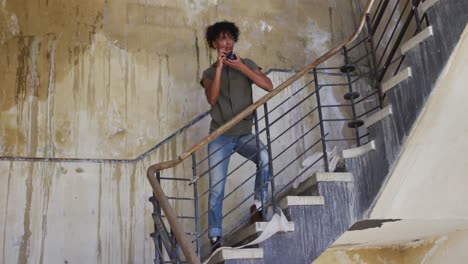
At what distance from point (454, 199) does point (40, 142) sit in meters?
3.62

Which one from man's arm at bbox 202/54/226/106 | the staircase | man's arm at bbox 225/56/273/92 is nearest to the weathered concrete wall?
man's arm at bbox 202/54/226/106

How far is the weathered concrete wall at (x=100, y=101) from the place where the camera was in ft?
16.7

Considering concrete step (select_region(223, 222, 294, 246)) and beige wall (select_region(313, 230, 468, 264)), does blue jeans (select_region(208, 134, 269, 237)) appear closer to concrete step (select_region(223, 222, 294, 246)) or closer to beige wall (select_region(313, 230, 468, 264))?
concrete step (select_region(223, 222, 294, 246))

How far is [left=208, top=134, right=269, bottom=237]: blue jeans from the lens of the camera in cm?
399

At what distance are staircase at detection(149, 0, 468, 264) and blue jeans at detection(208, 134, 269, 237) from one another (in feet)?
0.70

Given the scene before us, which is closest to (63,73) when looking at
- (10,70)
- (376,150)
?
(10,70)

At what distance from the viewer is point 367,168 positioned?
3.91m

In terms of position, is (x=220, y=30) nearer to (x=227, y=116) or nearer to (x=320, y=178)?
(x=227, y=116)

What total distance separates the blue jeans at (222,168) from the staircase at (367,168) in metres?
0.21

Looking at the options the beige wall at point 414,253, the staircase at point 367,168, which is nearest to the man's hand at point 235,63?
the staircase at point 367,168

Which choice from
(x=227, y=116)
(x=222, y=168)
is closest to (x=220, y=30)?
(x=227, y=116)

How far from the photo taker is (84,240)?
201 inches

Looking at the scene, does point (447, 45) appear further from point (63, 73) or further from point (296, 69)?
point (63, 73)

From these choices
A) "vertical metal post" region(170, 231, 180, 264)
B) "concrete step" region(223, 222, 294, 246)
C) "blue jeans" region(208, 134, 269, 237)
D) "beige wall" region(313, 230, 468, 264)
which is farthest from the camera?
"beige wall" region(313, 230, 468, 264)
